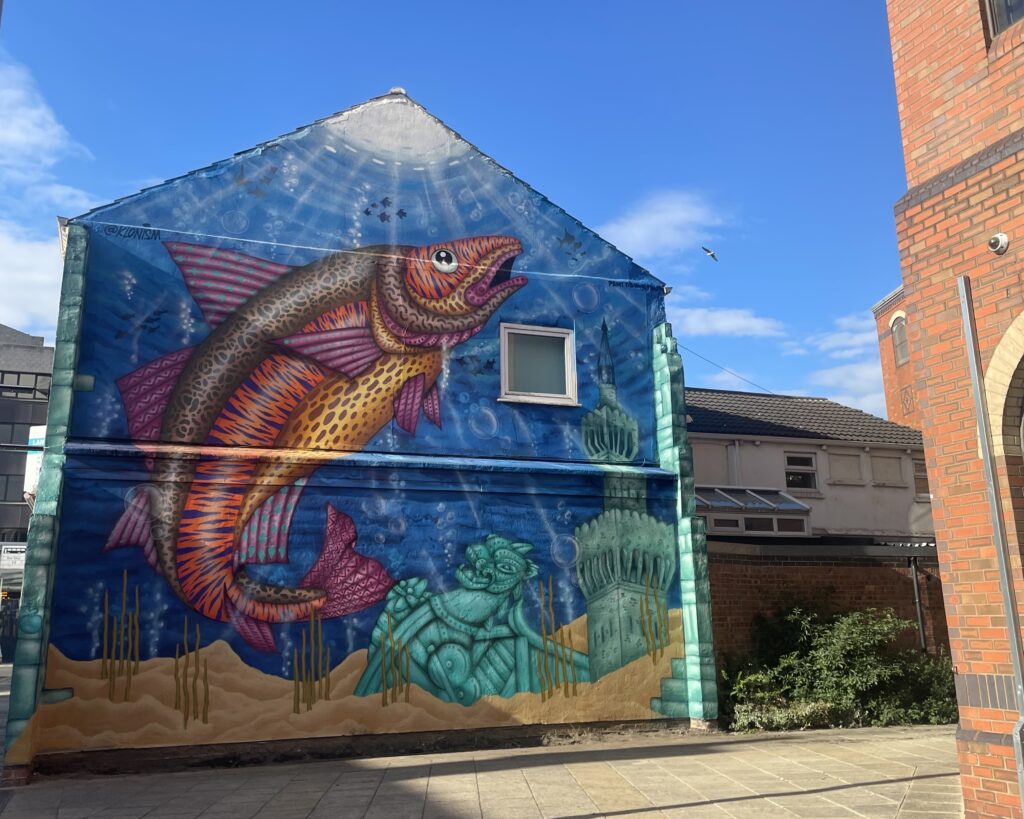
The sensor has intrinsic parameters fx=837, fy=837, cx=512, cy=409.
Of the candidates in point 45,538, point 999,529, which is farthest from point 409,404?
point 999,529

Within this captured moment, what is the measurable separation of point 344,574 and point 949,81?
8300 millimetres

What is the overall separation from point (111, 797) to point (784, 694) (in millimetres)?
8830

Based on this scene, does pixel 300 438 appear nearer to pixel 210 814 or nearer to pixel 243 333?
pixel 243 333

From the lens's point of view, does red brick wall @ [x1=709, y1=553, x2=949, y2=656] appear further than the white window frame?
No

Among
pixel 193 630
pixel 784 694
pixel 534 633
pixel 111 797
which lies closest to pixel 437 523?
pixel 534 633

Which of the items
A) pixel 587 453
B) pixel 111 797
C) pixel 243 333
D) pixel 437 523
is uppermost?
pixel 243 333

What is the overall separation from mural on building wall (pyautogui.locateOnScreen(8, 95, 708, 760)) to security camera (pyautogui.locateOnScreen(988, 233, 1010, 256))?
643 centimetres

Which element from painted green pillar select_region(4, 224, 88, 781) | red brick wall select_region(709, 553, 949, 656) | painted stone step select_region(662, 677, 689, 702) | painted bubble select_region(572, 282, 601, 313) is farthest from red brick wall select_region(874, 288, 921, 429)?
painted green pillar select_region(4, 224, 88, 781)

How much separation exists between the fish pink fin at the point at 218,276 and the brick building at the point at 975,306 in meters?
7.78

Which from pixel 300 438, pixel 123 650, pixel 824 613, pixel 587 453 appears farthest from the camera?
pixel 824 613

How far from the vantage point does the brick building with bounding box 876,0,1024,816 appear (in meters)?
6.00

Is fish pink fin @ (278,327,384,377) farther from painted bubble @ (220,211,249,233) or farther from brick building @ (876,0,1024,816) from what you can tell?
brick building @ (876,0,1024,816)

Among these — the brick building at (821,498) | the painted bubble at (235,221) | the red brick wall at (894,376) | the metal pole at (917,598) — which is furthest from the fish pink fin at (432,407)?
the red brick wall at (894,376)

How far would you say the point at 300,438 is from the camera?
10.8 metres
